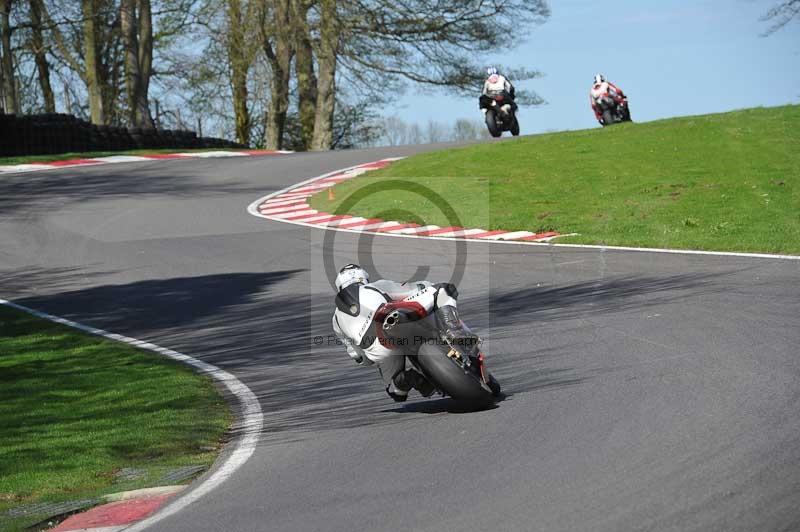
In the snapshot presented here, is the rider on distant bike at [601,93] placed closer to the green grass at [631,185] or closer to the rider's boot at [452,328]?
the green grass at [631,185]

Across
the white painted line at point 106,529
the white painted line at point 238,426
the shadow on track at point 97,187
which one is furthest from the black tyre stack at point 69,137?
the white painted line at point 106,529

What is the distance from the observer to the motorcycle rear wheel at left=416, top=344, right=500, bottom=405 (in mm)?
7516

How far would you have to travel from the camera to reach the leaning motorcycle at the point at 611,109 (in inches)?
1122

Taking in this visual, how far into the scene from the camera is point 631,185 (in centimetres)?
2036

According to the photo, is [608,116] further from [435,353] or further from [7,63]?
[7,63]

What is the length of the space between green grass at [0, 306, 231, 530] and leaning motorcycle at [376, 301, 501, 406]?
143 centimetres

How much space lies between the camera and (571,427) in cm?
679

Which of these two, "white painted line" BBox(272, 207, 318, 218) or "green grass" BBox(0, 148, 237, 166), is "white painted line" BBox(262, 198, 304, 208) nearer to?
"white painted line" BBox(272, 207, 318, 218)

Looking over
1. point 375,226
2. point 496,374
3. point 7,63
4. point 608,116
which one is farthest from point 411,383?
point 7,63

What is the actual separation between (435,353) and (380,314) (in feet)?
1.54

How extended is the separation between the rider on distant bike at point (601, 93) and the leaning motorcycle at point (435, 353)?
21.5m

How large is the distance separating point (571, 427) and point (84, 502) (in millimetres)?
2820

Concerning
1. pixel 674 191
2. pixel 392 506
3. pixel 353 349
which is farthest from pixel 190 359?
pixel 674 191

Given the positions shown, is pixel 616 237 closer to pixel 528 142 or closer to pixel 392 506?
pixel 528 142
